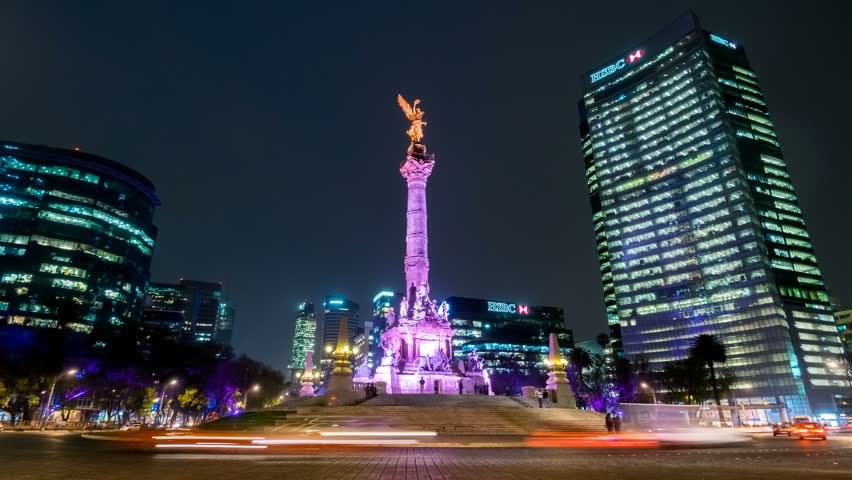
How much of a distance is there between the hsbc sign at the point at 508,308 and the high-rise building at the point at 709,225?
29.1 m

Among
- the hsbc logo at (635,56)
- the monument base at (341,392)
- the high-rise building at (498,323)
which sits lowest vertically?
the monument base at (341,392)

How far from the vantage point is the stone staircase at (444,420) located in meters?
26.5

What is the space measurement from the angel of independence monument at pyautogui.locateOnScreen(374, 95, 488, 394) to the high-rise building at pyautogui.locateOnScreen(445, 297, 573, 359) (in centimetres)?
9776

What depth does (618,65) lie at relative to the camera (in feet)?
522

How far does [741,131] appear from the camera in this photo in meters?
125

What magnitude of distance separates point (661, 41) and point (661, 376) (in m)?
107

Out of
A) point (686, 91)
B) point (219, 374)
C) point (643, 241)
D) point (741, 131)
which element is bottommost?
point (219, 374)

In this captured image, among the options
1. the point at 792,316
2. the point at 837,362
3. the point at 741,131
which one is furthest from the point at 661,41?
the point at 837,362

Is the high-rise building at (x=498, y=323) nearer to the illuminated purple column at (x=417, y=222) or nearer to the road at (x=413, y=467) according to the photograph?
the illuminated purple column at (x=417, y=222)

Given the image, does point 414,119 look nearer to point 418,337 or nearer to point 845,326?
point 418,337

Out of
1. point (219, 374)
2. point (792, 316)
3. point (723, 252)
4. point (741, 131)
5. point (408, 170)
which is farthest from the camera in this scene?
point (741, 131)

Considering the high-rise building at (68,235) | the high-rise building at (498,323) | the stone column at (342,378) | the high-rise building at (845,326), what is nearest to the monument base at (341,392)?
the stone column at (342,378)

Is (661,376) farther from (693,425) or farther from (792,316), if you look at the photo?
(693,425)

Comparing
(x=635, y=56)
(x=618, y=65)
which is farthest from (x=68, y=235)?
(x=635, y=56)
